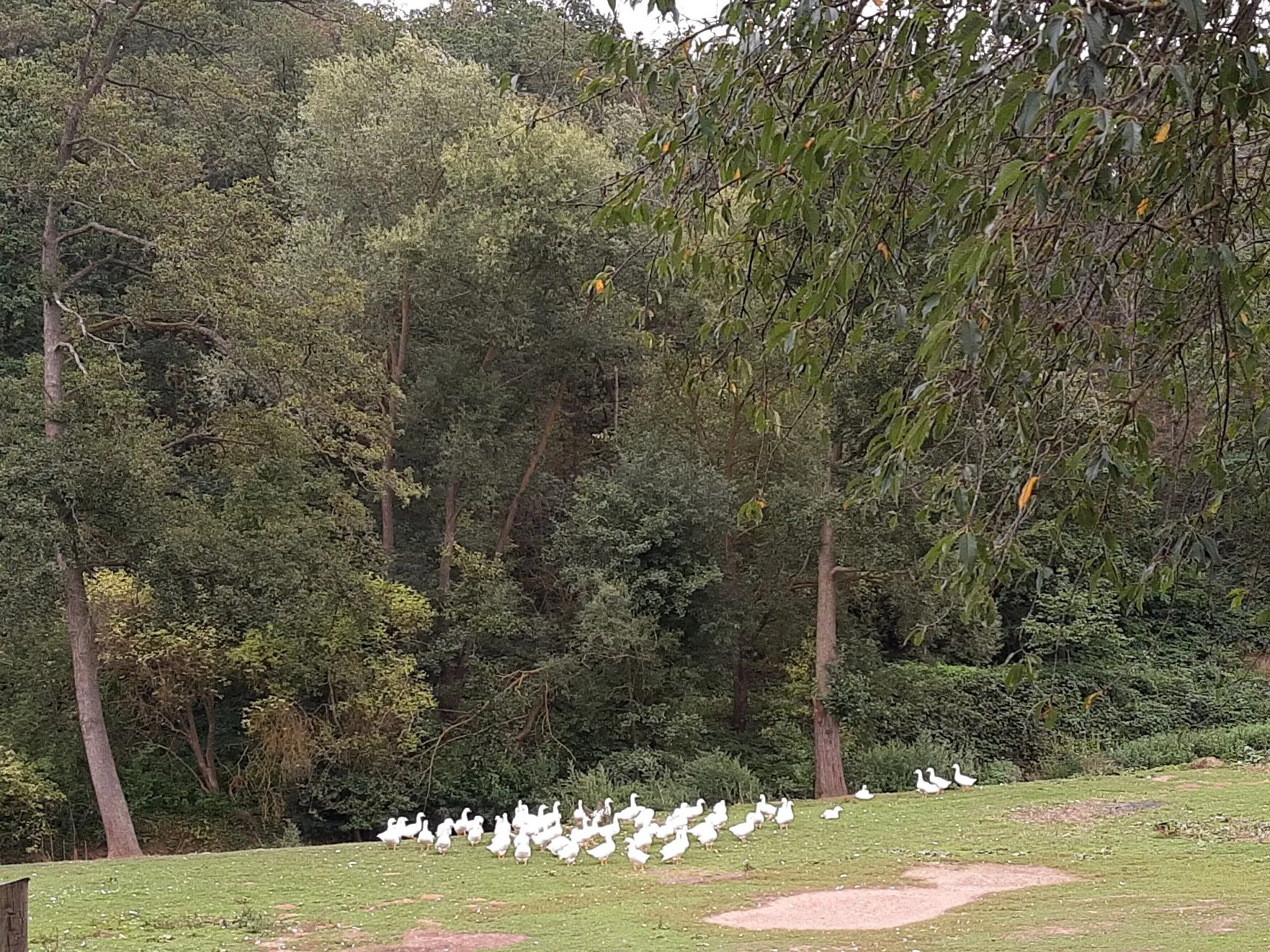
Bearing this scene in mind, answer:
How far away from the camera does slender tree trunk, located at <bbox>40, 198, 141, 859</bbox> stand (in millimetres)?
17312

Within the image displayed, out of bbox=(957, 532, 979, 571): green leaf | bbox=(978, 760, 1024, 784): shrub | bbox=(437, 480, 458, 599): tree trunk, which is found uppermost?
bbox=(437, 480, 458, 599): tree trunk

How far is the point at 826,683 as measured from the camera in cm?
2059

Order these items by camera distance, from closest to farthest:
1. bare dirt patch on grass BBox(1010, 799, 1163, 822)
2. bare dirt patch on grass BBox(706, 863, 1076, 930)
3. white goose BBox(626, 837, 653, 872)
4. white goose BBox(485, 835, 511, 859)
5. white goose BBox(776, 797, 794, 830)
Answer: bare dirt patch on grass BBox(706, 863, 1076, 930) → white goose BBox(626, 837, 653, 872) → white goose BBox(485, 835, 511, 859) → bare dirt patch on grass BBox(1010, 799, 1163, 822) → white goose BBox(776, 797, 794, 830)

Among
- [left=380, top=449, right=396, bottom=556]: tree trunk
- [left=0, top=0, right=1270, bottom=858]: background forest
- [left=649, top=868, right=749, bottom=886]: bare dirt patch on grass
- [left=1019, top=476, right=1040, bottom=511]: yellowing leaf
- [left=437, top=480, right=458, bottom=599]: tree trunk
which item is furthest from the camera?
[left=437, top=480, right=458, bottom=599]: tree trunk

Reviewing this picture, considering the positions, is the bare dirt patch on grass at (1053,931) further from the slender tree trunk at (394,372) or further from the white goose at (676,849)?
the slender tree trunk at (394,372)

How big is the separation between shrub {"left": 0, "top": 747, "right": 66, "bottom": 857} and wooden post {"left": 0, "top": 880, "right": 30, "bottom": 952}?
54.4 ft

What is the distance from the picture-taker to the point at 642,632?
20859 millimetres

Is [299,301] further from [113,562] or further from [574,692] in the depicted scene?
[574,692]

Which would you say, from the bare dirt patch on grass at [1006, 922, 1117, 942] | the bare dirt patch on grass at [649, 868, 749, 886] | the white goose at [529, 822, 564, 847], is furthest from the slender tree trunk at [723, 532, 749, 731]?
the bare dirt patch on grass at [1006, 922, 1117, 942]

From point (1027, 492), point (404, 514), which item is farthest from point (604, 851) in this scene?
point (404, 514)

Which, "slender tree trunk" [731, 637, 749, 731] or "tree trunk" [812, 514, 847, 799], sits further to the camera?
"slender tree trunk" [731, 637, 749, 731]

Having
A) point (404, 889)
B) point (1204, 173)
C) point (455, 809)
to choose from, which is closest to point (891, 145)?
point (1204, 173)

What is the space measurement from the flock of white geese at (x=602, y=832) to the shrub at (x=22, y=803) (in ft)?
19.0

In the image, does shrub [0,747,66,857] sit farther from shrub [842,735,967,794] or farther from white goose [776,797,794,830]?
shrub [842,735,967,794]
